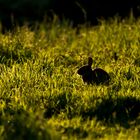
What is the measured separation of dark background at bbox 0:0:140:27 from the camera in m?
13.8

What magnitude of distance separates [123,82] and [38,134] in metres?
A: 1.99

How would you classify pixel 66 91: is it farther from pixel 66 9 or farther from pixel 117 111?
pixel 66 9

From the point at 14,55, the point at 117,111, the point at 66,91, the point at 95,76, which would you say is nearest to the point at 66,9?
the point at 14,55

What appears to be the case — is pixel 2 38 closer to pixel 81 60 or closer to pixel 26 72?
pixel 81 60

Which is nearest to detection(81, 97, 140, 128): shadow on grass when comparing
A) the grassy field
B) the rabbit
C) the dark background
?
the grassy field

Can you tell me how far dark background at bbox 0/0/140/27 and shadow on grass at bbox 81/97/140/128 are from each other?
7068mm

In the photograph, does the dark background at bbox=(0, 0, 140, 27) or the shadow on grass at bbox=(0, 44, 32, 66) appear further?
the dark background at bbox=(0, 0, 140, 27)

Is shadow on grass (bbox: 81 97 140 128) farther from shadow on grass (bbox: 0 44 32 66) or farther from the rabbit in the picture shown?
shadow on grass (bbox: 0 44 32 66)

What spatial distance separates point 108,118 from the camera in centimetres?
532

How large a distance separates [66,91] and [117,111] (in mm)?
685

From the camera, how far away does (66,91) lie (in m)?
5.89

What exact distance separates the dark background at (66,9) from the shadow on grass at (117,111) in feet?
23.2

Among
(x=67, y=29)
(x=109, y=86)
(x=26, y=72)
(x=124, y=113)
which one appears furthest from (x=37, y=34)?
(x=124, y=113)

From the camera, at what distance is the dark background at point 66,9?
13797 millimetres
